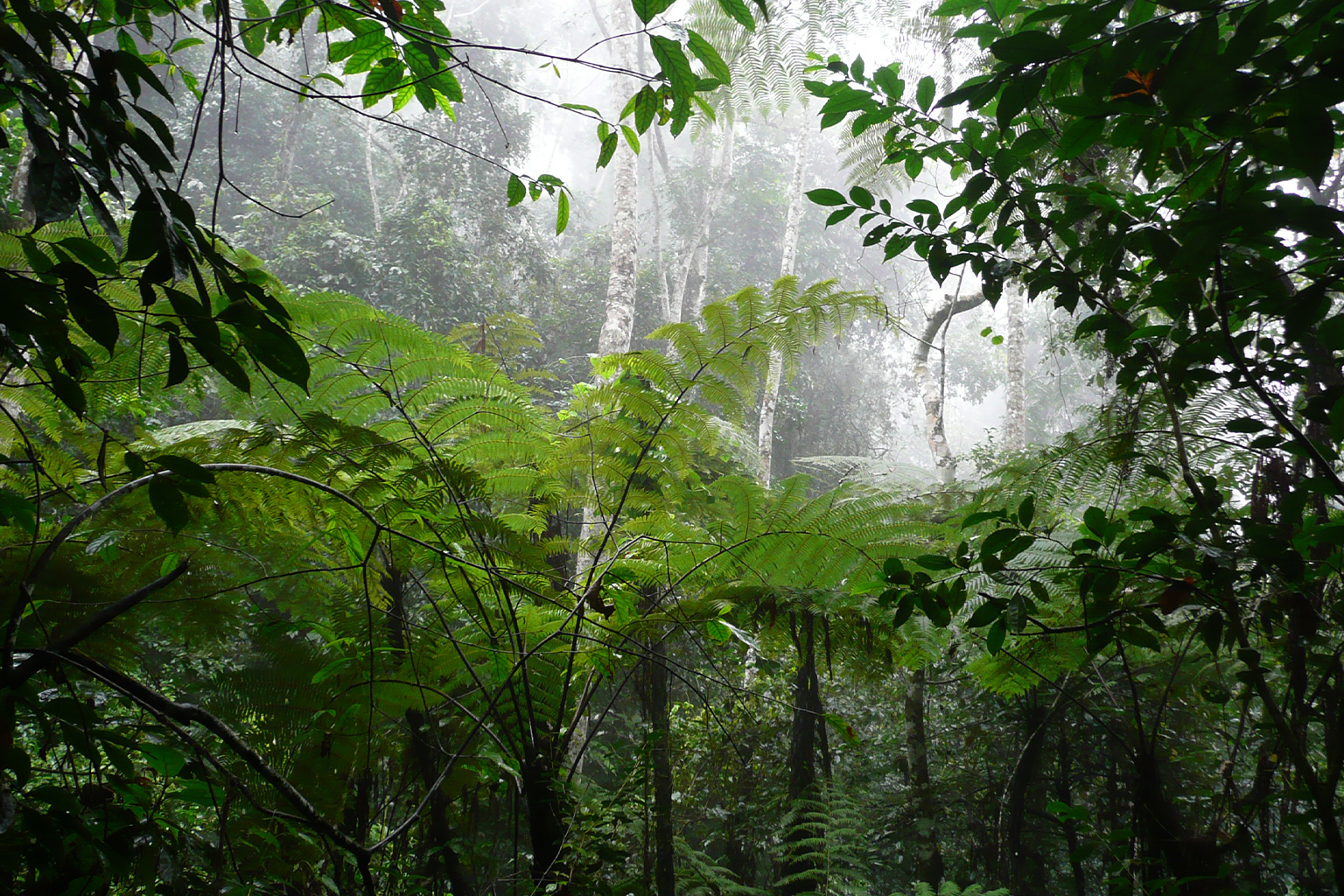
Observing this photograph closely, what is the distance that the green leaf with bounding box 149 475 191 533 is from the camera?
2.19ft

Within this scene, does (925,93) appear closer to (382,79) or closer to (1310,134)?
(1310,134)

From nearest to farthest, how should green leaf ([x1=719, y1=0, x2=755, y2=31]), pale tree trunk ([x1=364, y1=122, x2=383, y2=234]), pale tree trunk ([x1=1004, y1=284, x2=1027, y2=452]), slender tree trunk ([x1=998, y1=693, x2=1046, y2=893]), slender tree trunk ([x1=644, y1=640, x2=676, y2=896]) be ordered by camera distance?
1. green leaf ([x1=719, y1=0, x2=755, y2=31])
2. slender tree trunk ([x1=644, y1=640, x2=676, y2=896])
3. slender tree trunk ([x1=998, y1=693, x2=1046, y2=893])
4. pale tree trunk ([x1=1004, y1=284, x2=1027, y2=452])
5. pale tree trunk ([x1=364, y1=122, x2=383, y2=234])

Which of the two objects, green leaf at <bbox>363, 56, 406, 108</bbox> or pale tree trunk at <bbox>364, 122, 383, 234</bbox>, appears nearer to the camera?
green leaf at <bbox>363, 56, 406, 108</bbox>

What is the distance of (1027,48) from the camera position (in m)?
0.77

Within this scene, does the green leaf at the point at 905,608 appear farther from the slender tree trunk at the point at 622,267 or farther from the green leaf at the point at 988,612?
the slender tree trunk at the point at 622,267

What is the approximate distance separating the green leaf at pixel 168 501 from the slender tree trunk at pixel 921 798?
3.35m

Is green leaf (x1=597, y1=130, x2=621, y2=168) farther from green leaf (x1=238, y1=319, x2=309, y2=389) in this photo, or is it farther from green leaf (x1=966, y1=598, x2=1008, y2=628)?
green leaf (x1=966, y1=598, x2=1008, y2=628)

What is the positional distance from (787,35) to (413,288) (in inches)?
221

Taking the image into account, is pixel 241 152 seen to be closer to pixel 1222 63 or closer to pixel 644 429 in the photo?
pixel 644 429

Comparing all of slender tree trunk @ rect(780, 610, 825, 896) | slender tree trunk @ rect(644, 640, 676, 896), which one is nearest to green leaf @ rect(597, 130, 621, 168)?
slender tree trunk @ rect(644, 640, 676, 896)

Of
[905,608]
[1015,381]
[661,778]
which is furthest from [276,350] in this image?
[1015,381]

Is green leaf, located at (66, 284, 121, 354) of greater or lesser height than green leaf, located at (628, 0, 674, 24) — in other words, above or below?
below

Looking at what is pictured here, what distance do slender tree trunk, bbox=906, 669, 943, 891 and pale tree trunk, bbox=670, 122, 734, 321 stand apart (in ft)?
26.0

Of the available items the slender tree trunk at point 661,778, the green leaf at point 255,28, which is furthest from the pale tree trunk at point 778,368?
the green leaf at point 255,28
